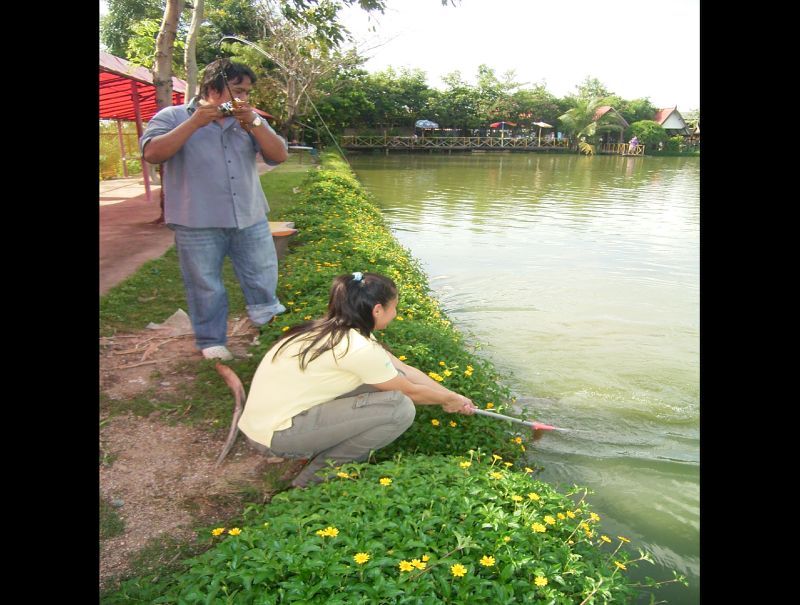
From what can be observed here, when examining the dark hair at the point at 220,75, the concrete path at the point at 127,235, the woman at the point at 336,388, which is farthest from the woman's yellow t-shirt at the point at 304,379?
the concrete path at the point at 127,235

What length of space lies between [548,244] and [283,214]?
4857mm

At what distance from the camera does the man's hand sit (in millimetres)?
3531

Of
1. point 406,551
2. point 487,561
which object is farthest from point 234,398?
point 487,561

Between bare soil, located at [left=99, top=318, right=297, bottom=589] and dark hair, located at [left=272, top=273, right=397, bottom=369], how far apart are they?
0.76 metres

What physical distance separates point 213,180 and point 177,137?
401 millimetres

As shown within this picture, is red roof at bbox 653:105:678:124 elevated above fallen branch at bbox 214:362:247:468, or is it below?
above

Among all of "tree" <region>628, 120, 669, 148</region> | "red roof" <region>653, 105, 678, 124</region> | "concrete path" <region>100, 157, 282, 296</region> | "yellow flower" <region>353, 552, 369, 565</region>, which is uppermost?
"red roof" <region>653, 105, 678, 124</region>

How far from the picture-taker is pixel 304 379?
277cm

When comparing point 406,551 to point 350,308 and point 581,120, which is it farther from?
point 581,120

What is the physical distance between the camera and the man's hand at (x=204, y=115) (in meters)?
3.53

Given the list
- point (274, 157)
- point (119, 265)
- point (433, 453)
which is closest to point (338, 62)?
point (119, 265)

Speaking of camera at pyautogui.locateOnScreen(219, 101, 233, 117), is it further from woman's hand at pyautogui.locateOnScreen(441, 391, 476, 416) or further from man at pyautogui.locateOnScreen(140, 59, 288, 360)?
woman's hand at pyautogui.locateOnScreen(441, 391, 476, 416)

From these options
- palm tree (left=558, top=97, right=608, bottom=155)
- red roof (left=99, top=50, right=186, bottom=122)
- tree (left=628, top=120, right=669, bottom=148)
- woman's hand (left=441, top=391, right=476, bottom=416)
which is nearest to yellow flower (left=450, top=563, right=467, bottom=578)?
woman's hand (left=441, top=391, right=476, bottom=416)
